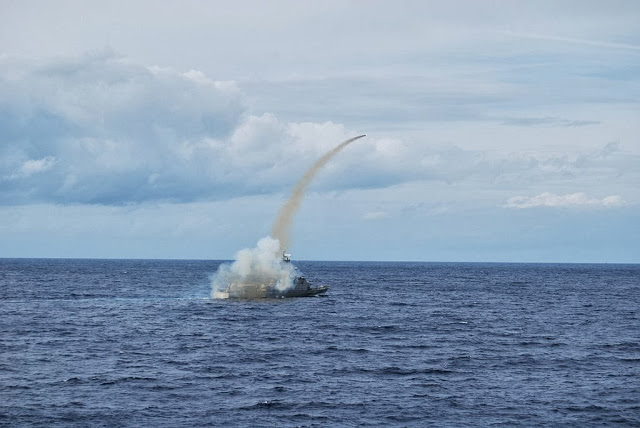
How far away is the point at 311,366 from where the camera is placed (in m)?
66.1

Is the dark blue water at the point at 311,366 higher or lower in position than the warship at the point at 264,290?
lower

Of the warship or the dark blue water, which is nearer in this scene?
the dark blue water

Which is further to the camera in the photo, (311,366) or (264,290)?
(264,290)

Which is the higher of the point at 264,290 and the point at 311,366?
the point at 264,290

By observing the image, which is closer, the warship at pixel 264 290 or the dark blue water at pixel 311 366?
the dark blue water at pixel 311 366

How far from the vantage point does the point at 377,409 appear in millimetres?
50875

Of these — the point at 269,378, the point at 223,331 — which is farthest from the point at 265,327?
the point at 269,378

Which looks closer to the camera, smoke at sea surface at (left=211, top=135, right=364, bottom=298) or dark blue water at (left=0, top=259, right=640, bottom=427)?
dark blue water at (left=0, top=259, right=640, bottom=427)

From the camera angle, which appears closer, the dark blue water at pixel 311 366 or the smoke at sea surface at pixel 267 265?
the dark blue water at pixel 311 366

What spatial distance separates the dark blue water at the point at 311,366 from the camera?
4966 centimetres

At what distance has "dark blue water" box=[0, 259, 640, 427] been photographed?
4966 centimetres

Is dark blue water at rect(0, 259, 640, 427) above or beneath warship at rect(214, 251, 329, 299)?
beneath

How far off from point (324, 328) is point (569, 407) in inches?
1689

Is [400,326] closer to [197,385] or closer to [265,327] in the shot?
[265,327]
